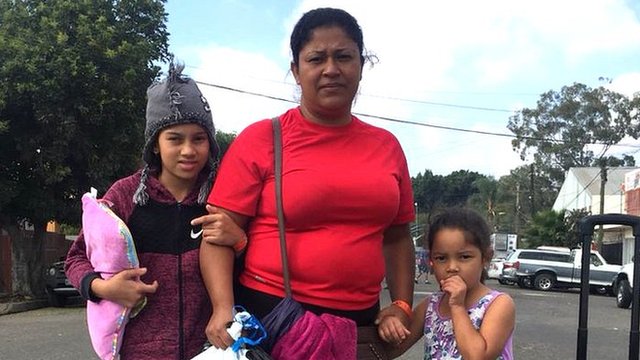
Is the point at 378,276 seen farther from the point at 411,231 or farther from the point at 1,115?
the point at 1,115

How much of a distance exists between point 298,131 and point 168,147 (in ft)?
1.50

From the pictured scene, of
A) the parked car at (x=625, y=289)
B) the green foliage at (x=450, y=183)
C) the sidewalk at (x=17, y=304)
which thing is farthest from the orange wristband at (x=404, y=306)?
the green foliage at (x=450, y=183)

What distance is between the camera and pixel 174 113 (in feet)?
7.39

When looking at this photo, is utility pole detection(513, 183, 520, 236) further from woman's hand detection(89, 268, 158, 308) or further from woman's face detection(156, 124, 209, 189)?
woman's hand detection(89, 268, 158, 308)

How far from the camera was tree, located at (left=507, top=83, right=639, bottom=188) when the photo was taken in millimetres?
46906

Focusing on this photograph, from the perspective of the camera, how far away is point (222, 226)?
2066 millimetres

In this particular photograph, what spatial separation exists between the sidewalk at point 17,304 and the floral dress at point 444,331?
12739mm

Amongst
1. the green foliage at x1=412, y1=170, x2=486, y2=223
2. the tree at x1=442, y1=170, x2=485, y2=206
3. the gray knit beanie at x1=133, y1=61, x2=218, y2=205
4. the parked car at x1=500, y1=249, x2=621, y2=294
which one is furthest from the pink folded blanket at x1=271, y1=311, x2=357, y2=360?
the tree at x1=442, y1=170, x2=485, y2=206

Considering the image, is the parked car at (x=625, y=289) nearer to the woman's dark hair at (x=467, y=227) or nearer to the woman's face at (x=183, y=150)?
the woman's dark hair at (x=467, y=227)

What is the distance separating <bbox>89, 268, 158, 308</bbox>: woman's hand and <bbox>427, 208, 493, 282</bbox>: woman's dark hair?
1083 mm

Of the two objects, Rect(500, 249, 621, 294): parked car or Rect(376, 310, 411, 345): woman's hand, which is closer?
Rect(376, 310, 411, 345): woman's hand

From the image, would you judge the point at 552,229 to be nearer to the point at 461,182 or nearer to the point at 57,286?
the point at 57,286

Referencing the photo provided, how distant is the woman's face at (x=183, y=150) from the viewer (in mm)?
2265

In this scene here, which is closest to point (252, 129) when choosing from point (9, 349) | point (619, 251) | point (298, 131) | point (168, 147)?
point (298, 131)
